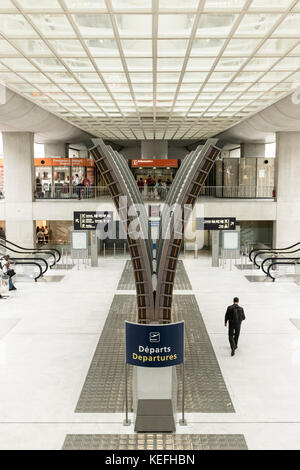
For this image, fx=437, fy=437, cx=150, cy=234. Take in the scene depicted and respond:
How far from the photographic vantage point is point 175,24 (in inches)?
372

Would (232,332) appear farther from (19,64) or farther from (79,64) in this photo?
(19,64)

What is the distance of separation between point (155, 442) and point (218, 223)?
14.3 meters

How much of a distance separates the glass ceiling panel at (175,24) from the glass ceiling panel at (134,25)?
257mm

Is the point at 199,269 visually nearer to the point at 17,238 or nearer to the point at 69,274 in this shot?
the point at 69,274

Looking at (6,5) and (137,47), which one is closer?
(6,5)

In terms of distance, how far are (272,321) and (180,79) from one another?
8193 millimetres

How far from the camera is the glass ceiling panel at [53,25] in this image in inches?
354

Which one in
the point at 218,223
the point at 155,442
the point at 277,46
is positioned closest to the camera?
the point at 155,442

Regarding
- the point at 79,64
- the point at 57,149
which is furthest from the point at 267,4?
the point at 57,149

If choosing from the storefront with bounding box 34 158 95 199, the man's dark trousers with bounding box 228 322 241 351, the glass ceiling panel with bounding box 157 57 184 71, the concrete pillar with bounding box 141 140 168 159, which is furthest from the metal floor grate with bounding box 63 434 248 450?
the concrete pillar with bounding box 141 140 168 159

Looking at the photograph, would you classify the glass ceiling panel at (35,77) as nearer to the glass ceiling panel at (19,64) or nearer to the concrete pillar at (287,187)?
the glass ceiling panel at (19,64)

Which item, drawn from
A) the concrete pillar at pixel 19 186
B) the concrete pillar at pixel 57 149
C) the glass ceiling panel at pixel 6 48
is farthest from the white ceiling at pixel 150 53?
the concrete pillar at pixel 57 149
